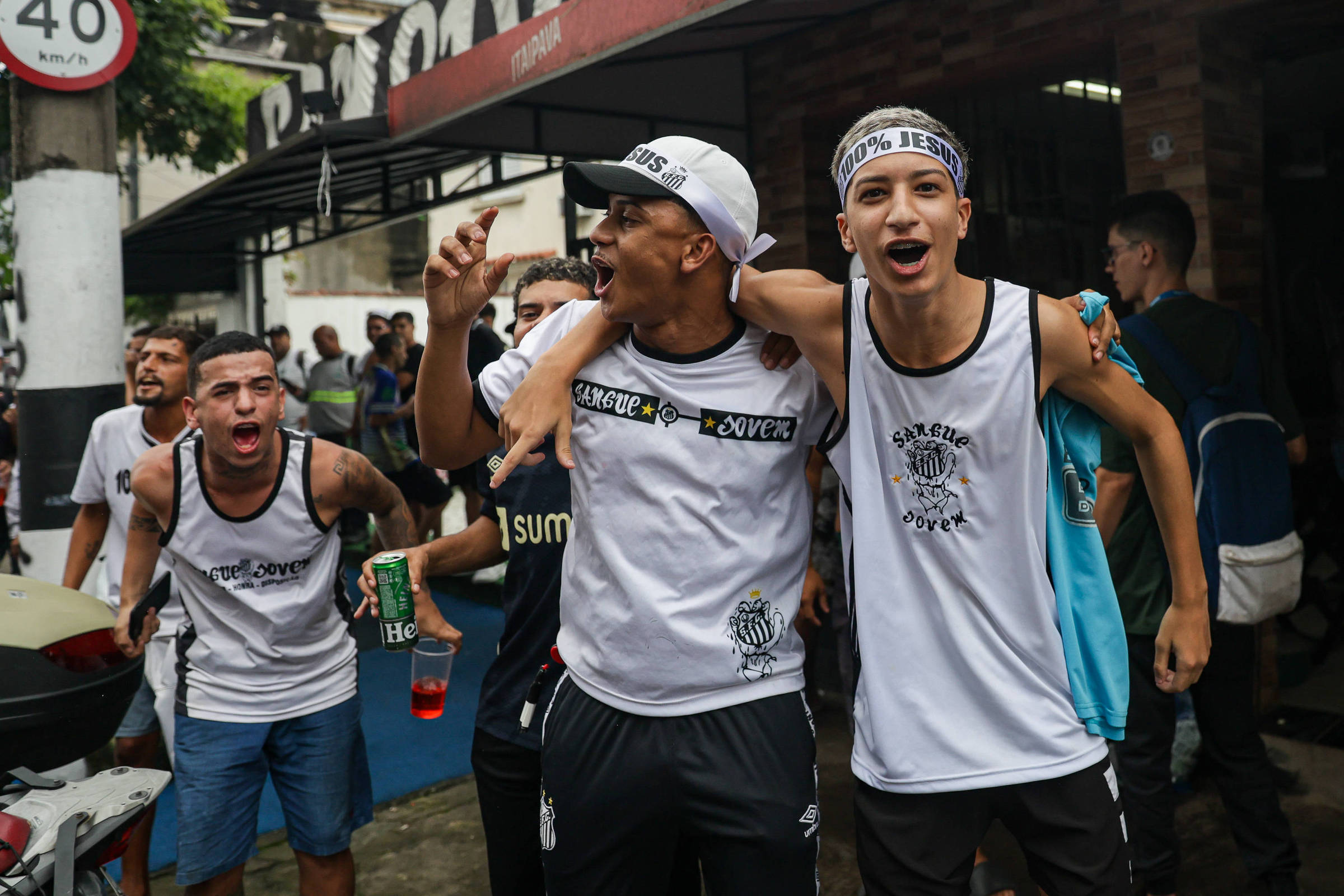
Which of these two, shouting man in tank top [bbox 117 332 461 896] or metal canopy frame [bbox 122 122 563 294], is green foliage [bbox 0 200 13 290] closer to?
metal canopy frame [bbox 122 122 563 294]

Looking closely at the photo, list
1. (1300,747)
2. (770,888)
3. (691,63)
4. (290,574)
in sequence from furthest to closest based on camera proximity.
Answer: (691,63) → (1300,747) → (290,574) → (770,888)

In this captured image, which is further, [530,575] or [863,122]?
[530,575]

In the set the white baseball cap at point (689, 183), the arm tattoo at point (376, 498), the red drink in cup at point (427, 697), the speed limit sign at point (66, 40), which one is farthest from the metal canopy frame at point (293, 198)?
the white baseball cap at point (689, 183)

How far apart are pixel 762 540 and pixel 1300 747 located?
12.3 feet

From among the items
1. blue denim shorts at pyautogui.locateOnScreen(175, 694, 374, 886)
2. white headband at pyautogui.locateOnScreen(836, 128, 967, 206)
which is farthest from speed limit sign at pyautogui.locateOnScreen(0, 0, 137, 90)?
white headband at pyautogui.locateOnScreen(836, 128, 967, 206)

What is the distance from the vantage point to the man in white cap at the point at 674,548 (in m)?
2.06

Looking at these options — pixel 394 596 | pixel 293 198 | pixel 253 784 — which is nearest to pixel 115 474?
pixel 253 784

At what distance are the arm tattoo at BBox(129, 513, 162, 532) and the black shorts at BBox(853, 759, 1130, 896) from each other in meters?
2.56

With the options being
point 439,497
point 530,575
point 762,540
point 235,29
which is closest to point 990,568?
point 762,540

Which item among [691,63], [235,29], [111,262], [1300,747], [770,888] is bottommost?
[1300,747]

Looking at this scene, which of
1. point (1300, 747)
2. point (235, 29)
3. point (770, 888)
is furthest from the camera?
point (235, 29)

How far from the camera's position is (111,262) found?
186 inches

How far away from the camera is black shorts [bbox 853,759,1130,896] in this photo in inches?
81.9

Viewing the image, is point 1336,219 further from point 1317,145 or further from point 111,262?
point 111,262
